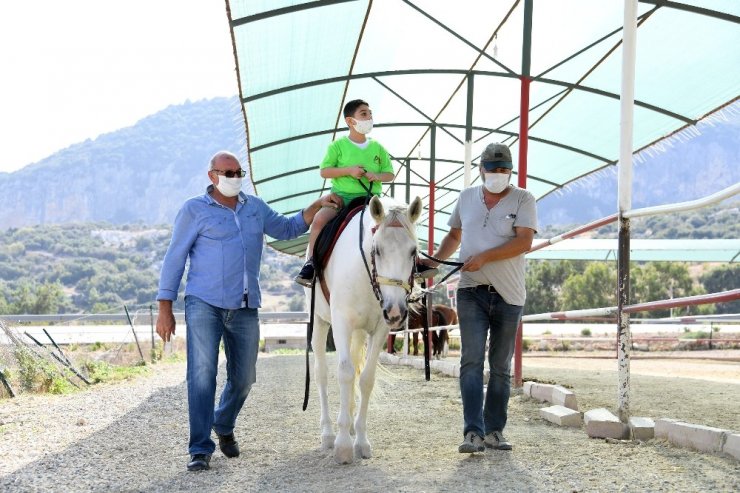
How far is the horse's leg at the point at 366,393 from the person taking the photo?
5555 mm

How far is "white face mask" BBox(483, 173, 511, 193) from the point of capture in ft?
18.0

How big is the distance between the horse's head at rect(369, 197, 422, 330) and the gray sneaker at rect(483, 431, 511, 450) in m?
1.13

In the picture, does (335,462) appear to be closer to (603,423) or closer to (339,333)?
(339,333)

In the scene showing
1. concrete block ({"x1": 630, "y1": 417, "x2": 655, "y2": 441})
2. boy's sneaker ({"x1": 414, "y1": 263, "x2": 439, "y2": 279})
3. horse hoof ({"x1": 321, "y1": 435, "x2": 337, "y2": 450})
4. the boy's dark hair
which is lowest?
horse hoof ({"x1": 321, "y1": 435, "x2": 337, "y2": 450})

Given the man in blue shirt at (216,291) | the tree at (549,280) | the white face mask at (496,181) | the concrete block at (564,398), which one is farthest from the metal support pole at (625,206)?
the tree at (549,280)

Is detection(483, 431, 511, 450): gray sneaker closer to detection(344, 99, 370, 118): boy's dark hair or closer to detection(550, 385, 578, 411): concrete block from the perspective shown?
detection(550, 385, 578, 411): concrete block

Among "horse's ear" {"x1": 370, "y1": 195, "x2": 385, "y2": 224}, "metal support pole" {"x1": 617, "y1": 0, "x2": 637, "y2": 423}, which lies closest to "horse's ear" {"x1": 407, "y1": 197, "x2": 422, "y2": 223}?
"horse's ear" {"x1": 370, "y1": 195, "x2": 385, "y2": 224}

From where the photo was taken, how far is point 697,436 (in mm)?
5027

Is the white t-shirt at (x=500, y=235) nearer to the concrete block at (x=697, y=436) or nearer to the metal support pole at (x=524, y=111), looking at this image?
the concrete block at (x=697, y=436)

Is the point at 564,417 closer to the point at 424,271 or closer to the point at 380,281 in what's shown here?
the point at 424,271

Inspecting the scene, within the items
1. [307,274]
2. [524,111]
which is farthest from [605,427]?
[524,111]

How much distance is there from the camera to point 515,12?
9445 mm

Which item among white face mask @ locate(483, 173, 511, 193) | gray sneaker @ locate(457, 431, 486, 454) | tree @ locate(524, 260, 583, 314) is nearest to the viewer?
gray sneaker @ locate(457, 431, 486, 454)

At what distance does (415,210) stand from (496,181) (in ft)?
2.18
